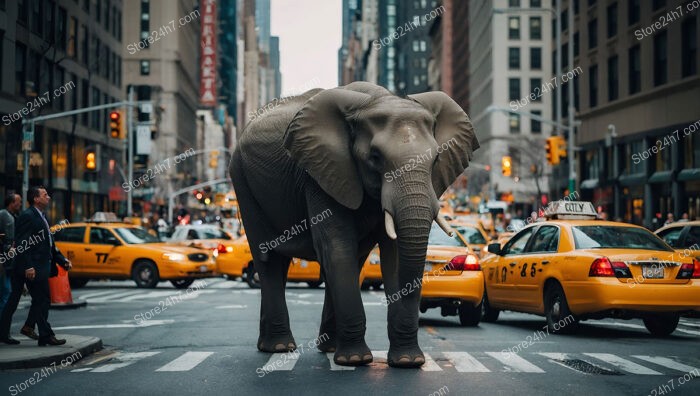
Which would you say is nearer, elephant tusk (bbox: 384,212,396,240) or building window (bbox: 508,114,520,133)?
elephant tusk (bbox: 384,212,396,240)

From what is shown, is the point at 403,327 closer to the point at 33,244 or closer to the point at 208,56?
the point at 33,244

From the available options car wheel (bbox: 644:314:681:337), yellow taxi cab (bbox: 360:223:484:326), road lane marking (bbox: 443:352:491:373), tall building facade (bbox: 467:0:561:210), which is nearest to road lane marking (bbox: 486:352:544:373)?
road lane marking (bbox: 443:352:491:373)

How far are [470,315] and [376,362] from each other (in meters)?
5.70

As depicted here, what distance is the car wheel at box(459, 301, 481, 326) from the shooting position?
643 inches

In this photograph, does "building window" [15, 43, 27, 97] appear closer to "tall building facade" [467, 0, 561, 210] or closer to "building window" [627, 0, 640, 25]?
"building window" [627, 0, 640, 25]

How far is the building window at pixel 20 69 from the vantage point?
4509 cm

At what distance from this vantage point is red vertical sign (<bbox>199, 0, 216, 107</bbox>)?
146750 millimetres

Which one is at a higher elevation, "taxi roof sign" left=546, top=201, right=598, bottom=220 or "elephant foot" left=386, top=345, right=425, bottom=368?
"taxi roof sign" left=546, top=201, right=598, bottom=220

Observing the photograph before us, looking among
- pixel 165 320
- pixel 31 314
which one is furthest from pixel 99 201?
pixel 31 314

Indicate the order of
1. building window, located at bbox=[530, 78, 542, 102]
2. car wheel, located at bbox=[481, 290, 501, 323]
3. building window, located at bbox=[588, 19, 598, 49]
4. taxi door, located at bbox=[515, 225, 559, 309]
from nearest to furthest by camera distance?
taxi door, located at bbox=[515, 225, 559, 309], car wheel, located at bbox=[481, 290, 501, 323], building window, located at bbox=[588, 19, 598, 49], building window, located at bbox=[530, 78, 542, 102]

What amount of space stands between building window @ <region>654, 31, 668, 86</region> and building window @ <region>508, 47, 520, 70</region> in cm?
5740

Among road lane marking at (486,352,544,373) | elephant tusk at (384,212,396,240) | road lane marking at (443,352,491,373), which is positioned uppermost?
elephant tusk at (384,212,396,240)

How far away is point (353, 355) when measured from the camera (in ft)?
34.4

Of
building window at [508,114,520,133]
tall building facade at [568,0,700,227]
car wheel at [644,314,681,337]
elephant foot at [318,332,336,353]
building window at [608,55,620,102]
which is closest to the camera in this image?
elephant foot at [318,332,336,353]
